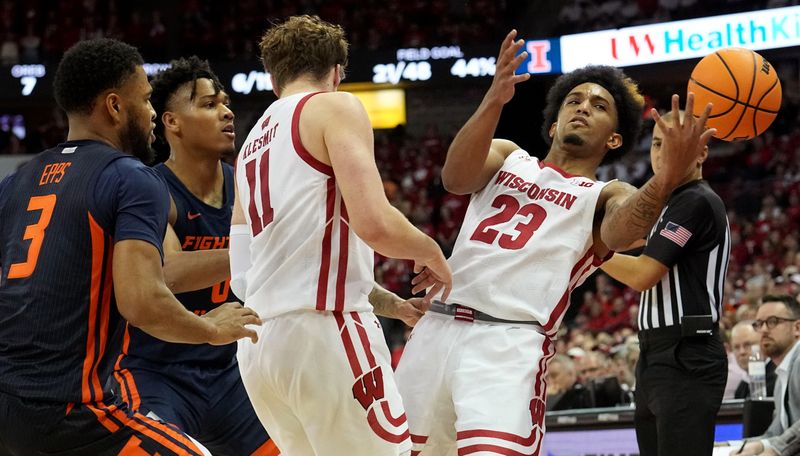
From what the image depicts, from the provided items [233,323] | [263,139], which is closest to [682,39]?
[263,139]

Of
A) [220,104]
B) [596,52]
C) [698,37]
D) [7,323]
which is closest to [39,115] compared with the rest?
[596,52]

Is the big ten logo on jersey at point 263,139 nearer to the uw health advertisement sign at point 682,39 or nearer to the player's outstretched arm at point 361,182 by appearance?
the player's outstretched arm at point 361,182

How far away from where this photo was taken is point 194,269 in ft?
14.6

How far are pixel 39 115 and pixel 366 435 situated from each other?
81.8ft

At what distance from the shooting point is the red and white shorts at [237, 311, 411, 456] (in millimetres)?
3455

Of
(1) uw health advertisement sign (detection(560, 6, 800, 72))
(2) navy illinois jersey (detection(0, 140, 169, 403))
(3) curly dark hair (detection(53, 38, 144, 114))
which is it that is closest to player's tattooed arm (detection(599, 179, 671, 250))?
(2) navy illinois jersey (detection(0, 140, 169, 403))

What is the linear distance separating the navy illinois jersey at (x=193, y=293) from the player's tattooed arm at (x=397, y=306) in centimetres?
97

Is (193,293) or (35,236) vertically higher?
(35,236)

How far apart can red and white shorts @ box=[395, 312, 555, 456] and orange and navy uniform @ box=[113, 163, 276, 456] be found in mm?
937

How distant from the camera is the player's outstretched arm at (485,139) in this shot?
4.19m

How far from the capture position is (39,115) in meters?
26.4

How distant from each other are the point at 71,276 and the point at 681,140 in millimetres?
2164

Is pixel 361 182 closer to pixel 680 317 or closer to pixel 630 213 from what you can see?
pixel 630 213

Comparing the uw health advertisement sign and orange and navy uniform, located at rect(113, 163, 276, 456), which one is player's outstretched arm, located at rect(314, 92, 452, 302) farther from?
the uw health advertisement sign
